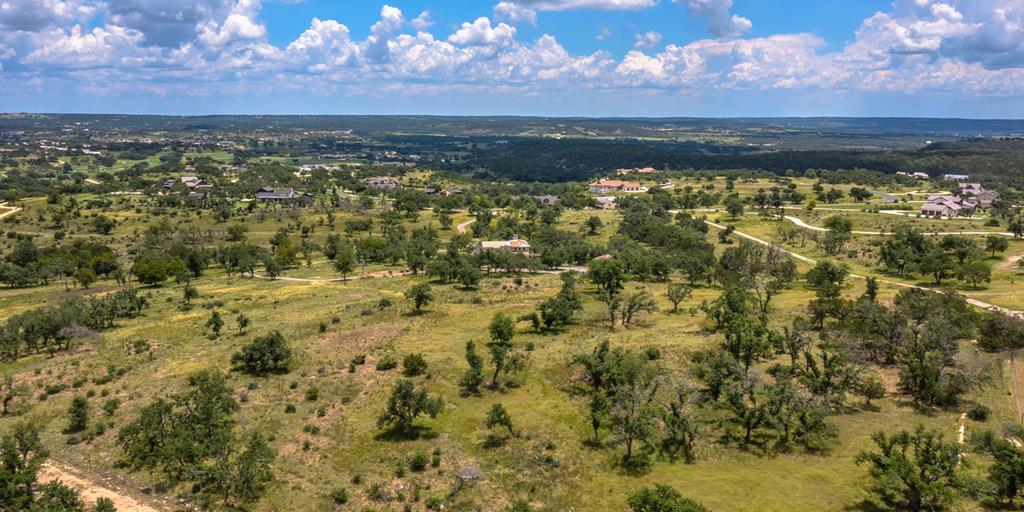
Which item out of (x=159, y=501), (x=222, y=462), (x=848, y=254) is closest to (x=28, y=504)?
(x=159, y=501)

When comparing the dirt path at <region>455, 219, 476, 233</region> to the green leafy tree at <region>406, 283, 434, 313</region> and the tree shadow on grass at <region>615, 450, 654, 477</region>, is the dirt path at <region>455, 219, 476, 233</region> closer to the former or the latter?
the green leafy tree at <region>406, 283, 434, 313</region>

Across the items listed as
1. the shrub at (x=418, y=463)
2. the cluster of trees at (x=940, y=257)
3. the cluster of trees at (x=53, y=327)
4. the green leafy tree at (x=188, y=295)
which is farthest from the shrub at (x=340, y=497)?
the cluster of trees at (x=940, y=257)

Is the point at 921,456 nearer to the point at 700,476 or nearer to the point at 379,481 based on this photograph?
the point at 700,476

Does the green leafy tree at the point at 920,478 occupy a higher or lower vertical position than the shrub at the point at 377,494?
higher

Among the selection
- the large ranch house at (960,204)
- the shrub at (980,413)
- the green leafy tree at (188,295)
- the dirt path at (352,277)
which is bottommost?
the dirt path at (352,277)

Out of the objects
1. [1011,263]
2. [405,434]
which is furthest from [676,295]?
[1011,263]

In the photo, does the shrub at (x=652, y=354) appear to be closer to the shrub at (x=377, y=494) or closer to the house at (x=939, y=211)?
the shrub at (x=377, y=494)
